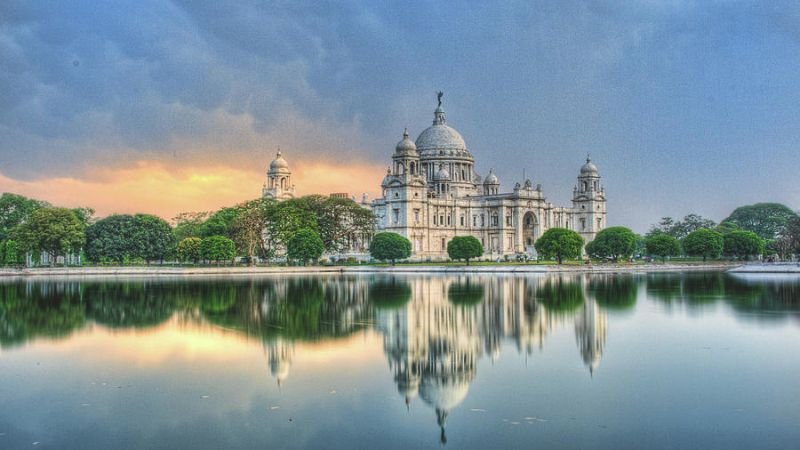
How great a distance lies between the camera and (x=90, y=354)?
72.4ft

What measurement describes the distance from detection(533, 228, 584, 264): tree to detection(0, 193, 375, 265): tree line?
2050 cm

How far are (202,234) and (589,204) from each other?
182 ft

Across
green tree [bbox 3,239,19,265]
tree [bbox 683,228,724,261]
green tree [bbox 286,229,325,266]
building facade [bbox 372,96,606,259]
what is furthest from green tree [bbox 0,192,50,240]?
tree [bbox 683,228,724,261]

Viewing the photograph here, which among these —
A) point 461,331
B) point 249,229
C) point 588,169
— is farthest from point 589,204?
point 461,331

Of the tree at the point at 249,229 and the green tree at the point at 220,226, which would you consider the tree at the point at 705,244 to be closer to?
the tree at the point at 249,229

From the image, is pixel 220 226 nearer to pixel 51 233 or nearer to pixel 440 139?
pixel 51 233

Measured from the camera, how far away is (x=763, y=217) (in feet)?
453

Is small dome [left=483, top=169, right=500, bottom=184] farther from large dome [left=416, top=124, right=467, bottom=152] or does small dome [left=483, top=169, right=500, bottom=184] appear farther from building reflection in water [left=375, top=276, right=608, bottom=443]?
building reflection in water [left=375, top=276, right=608, bottom=443]

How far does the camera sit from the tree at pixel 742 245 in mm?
94562

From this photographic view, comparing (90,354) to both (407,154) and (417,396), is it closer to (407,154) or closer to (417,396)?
(417,396)

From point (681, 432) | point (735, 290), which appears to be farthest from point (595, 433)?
point (735, 290)

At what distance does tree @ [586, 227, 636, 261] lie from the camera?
89750 mm

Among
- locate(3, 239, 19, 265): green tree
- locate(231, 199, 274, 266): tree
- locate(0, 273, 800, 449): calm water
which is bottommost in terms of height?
locate(0, 273, 800, 449): calm water

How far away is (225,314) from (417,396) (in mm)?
17500
